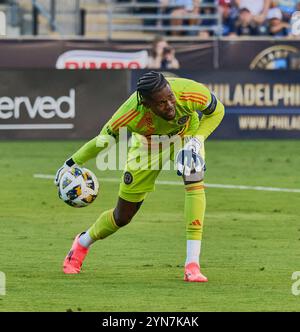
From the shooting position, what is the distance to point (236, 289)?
1017 centimetres

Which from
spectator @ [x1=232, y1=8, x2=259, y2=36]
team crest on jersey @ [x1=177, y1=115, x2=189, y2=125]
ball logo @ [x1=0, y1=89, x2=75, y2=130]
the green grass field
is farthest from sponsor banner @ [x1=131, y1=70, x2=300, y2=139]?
team crest on jersey @ [x1=177, y1=115, x2=189, y2=125]

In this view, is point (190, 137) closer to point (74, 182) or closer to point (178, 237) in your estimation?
point (74, 182)

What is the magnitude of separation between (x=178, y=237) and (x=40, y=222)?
220 centimetres

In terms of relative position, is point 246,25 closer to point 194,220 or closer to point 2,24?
point 2,24

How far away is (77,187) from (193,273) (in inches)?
55.4

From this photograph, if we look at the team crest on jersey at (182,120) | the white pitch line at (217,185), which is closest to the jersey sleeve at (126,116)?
the team crest on jersey at (182,120)

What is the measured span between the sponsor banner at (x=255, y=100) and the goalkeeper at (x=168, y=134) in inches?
562

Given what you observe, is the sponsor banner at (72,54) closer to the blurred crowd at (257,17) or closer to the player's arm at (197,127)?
the blurred crowd at (257,17)

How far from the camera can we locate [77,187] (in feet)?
36.1

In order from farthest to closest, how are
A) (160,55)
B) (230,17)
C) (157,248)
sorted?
(230,17)
(160,55)
(157,248)

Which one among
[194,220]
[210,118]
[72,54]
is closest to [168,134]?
[210,118]

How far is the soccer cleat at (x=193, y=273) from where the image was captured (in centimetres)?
1053

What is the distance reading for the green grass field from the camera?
9.68 m
